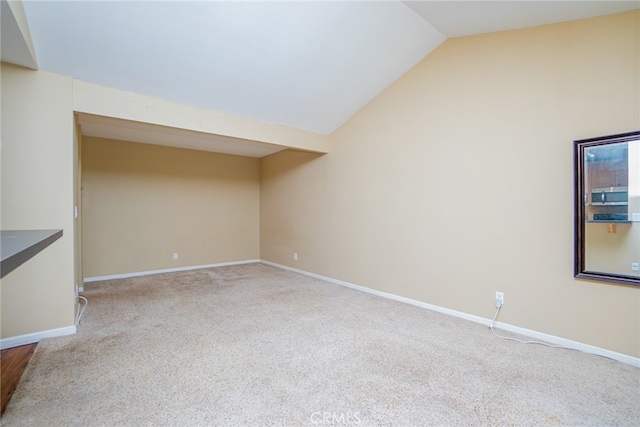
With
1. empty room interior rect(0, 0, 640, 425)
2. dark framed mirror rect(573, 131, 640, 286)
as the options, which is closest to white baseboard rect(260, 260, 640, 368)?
empty room interior rect(0, 0, 640, 425)

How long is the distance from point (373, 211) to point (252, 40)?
2.41 meters

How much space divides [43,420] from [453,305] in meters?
3.31

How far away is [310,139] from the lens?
14.5 ft

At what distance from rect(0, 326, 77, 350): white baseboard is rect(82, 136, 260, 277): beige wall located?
2497mm

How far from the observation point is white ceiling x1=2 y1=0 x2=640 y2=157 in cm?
225

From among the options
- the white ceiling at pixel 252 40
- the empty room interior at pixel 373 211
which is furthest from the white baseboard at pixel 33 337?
the white ceiling at pixel 252 40

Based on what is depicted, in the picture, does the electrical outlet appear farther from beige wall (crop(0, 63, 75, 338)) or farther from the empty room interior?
beige wall (crop(0, 63, 75, 338))

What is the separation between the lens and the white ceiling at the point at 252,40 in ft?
7.37

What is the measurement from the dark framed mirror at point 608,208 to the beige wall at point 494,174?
82 millimetres

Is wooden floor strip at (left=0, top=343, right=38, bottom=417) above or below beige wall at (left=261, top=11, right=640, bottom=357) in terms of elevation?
below

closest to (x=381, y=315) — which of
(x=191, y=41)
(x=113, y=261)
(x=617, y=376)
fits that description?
(x=617, y=376)

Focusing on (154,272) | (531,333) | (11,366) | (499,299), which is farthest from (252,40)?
(154,272)

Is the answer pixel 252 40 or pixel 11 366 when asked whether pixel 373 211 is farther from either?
pixel 11 366

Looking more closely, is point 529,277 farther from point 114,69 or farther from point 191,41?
point 114,69
